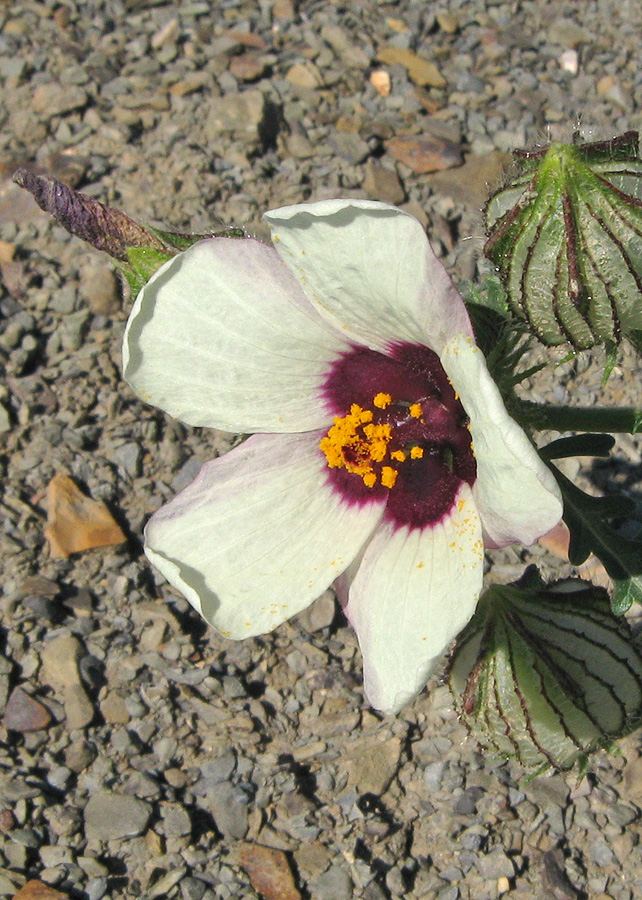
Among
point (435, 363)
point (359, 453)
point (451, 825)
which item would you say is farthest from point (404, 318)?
point (451, 825)

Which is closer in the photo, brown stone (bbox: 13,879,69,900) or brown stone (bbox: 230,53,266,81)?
brown stone (bbox: 13,879,69,900)

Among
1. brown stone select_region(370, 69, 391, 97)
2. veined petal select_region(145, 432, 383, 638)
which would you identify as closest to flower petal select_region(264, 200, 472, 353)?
veined petal select_region(145, 432, 383, 638)

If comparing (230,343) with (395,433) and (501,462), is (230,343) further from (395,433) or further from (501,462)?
(501,462)

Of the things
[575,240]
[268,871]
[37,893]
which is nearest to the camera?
[575,240]

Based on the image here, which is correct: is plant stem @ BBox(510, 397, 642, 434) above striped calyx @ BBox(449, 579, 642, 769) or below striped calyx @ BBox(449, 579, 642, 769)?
above

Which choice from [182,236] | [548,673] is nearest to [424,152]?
[182,236]

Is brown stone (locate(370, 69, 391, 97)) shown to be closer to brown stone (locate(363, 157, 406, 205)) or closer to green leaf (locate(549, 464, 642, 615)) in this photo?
brown stone (locate(363, 157, 406, 205))
